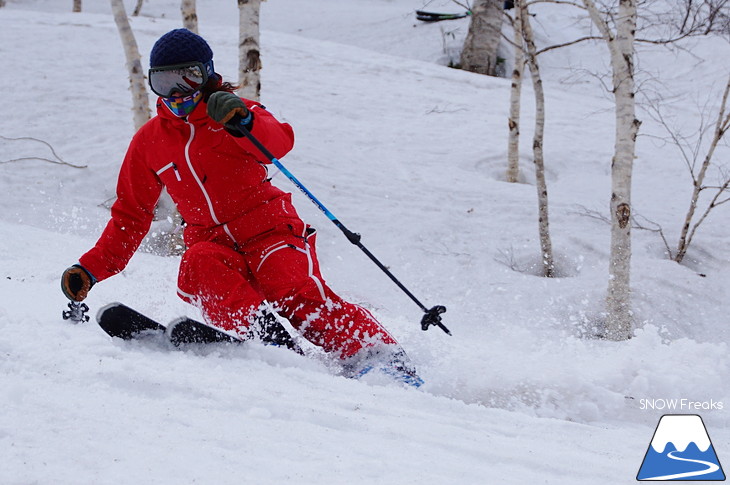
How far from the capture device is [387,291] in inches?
284

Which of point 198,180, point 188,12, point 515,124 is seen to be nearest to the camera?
point 198,180

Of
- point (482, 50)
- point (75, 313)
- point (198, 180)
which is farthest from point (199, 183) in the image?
point (482, 50)

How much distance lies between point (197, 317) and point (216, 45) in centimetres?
1286

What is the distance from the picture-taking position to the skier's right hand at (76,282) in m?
3.26

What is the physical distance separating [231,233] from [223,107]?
0.72m

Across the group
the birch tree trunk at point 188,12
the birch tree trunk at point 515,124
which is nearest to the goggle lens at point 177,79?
the birch tree trunk at point 188,12

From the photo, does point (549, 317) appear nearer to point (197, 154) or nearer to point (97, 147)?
point (197, 154)

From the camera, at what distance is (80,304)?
128 inches

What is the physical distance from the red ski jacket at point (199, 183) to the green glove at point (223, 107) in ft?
0.51

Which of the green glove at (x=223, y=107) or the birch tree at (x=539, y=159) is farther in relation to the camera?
the birch tree at (x=539, y=159)

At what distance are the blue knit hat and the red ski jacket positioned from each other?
23 centimetres

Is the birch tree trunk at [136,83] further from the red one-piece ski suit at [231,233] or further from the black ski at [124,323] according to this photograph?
the black ski at [124,323]

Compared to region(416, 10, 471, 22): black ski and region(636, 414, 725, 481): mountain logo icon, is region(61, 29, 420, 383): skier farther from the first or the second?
region(416, 10, 471, 22): black ski

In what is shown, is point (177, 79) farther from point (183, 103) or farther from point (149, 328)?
point (149, 328)
